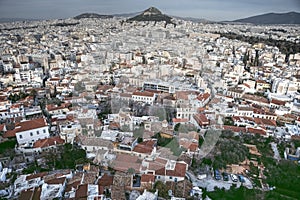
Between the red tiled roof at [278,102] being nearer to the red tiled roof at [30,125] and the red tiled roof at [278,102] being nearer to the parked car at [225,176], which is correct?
the parked car at [225,176]

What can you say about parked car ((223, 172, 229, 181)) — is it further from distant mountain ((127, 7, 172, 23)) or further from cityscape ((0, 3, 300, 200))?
distant mountain ((127, 7, 172, 23))

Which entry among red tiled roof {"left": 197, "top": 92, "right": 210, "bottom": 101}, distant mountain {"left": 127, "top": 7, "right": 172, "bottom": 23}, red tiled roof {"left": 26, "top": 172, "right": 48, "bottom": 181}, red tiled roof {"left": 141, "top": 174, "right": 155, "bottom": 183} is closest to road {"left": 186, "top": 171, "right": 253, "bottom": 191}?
red tiled roof {"left": 141, "top": 174, "right": 155, "bottom": 183}

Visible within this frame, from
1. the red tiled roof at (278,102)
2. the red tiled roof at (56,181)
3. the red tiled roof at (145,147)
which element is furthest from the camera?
the red tiled roof at (278,102)

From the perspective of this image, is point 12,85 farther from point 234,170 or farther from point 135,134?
point 234,170

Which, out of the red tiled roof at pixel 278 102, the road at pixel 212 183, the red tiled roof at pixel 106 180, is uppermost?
the red tiled roof at pixel 278 102

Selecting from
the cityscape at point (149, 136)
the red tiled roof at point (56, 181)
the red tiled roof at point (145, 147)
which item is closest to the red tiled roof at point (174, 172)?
the cityscape at point (149, 136)

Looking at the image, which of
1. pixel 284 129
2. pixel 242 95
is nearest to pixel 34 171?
pixel 284 129

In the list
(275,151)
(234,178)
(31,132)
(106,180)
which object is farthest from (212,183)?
(31,132)

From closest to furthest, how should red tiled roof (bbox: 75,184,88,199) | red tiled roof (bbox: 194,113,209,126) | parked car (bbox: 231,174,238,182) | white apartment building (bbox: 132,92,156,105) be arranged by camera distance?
red tiled roof (bbox: 75,184,88,199)
parked car (bbox: 231,174,238,182)
red tiled roof (bbox: 194,113,209,126)
white apartment building (bbox: 132,92,156,105)

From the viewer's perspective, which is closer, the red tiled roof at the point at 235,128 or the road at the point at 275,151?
the road at the point at 275,151
